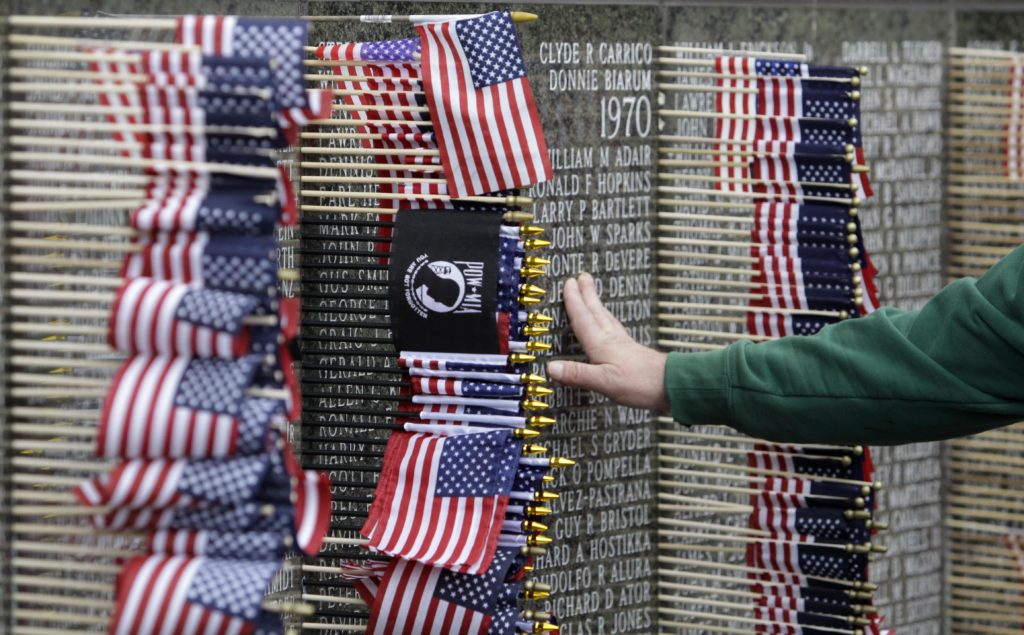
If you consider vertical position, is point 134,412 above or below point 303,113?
below

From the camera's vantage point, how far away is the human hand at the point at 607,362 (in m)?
6.70

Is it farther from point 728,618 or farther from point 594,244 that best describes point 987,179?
point 728,618

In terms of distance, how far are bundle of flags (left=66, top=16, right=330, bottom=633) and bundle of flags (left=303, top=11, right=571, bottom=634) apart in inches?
51.0

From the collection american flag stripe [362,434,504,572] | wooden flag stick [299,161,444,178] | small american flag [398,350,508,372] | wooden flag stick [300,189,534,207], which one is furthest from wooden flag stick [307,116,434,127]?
american flag stripe [362,434,504,572]

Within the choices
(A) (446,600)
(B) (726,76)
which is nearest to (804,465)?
(B) (726,76)

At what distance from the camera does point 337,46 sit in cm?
630

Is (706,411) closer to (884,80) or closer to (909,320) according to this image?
(909,320)

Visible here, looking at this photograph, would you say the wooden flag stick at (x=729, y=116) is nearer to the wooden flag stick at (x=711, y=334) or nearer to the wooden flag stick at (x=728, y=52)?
the wooden flag stick at (x=728, y=52)

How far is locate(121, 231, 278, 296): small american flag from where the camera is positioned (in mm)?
4711

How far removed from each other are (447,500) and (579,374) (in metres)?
0.95

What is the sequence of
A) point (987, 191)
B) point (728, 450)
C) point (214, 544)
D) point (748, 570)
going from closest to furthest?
point (214, 544) < point (728, 450) < point (748, 570) < point (987, 191)

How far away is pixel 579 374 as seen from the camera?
682cm

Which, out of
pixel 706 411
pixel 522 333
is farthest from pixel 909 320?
pixel 522 333

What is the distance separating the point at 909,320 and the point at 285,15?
250 centimetres
